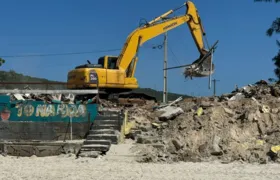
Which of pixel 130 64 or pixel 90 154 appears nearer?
pixel 90 154

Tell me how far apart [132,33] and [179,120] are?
28.0 ft

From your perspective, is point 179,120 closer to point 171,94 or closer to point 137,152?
point 137,152

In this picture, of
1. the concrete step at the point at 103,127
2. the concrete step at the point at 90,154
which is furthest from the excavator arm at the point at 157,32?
the concrete step at the point at 90,154

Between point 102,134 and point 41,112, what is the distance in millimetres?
2878

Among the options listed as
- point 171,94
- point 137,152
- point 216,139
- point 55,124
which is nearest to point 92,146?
point 137,152

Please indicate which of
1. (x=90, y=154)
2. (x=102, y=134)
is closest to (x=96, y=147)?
(x=90, y=154)

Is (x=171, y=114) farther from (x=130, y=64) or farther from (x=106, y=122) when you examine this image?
(x=130, y=64)

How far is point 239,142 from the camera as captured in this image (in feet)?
52.5

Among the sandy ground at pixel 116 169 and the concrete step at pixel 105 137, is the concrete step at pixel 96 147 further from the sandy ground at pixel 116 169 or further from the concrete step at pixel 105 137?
the concrete step at pixel 105 137

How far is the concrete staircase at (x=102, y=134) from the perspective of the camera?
48.5ft

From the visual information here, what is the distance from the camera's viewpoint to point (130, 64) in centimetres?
2483

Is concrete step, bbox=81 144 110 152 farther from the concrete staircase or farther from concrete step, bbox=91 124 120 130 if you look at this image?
concrete step, bbox=91 124 120 130

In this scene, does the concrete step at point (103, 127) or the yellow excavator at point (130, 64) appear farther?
the yellow excavator at point (130, 64)

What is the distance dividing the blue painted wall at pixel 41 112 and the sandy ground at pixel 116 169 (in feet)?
9.83
